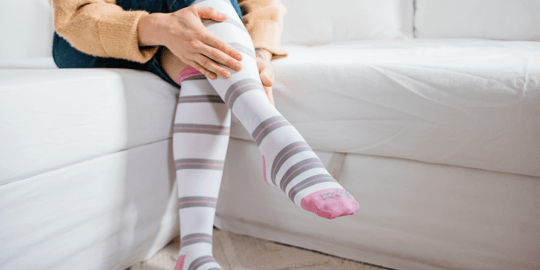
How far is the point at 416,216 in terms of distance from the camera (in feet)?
1.90

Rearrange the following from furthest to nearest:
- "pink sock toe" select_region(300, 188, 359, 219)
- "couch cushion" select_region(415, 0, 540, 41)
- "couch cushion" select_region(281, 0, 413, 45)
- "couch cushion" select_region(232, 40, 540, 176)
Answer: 1. "couch cushion" select_region(281, 0, 413, 45)
2. "couch cushion" select_region(415, 0, 540, 41)
3. "couch cushion" select_region(232, 40, 540, 176)
4. "pink sock toe" select_region(300, 188, 359, 219)

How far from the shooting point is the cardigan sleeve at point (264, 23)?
686 millimetres

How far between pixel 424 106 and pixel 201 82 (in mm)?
392

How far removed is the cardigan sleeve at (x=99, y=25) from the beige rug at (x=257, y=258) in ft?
1.38

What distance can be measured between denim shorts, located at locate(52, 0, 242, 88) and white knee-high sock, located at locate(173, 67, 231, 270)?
79 millimetres

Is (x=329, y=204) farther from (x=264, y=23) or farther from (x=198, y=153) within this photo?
(x=264, y=23)

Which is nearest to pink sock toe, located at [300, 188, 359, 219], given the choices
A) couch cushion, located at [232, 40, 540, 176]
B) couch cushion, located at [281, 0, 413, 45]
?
couch cushion, located at [232, 40, 540, 176]

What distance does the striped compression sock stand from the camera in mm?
424

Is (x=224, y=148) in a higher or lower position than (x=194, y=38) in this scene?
lower

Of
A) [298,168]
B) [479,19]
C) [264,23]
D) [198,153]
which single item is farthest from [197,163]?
[479,19]

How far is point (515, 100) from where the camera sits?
1.60 ft

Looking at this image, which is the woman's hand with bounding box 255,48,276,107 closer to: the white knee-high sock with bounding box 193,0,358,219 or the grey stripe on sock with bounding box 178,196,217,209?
the white knee-high sock with bounding box 193,0,358,219

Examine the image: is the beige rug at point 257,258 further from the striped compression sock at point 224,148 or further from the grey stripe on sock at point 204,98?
the grey stripe on sock at point 204,98

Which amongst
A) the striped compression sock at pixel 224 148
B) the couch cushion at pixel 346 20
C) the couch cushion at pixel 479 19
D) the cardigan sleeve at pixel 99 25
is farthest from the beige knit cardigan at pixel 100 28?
the couch cushion at pixel 479 19
